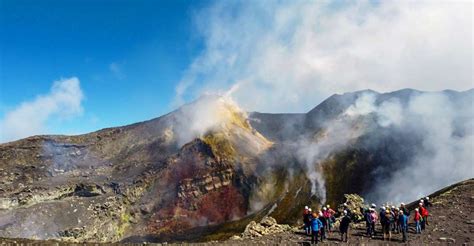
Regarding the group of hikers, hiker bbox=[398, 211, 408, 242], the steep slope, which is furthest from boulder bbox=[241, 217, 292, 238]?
the steep slope

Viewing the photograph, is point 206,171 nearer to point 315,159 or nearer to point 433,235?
point 315,159

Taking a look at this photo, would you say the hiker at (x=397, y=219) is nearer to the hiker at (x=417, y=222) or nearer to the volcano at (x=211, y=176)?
the hiker at (x=417, y=222)

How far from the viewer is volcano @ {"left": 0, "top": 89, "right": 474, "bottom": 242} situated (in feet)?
493

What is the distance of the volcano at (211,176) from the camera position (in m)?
150

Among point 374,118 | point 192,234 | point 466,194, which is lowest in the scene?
point 192,234

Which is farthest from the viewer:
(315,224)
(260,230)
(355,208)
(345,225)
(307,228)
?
(355,208)

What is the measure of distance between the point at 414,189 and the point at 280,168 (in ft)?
202

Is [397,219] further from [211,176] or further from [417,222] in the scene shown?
[211,176]

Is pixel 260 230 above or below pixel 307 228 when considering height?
below

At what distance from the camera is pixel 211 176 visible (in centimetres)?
19038

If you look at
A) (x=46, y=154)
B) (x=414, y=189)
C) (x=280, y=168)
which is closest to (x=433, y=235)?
(x=414, y=189)

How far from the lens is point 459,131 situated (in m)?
162

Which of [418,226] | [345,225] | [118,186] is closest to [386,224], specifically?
[418,226]

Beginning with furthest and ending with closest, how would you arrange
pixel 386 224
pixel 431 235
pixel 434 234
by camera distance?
1. pixel 434 234
2. pixel 431 235
3. pixel 386 224
